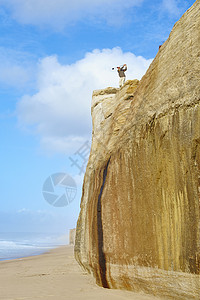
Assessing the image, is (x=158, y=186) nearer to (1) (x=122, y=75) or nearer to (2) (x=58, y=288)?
(2) (x=58, y=288)

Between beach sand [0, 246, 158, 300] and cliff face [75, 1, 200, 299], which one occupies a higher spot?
cliff face [75, 1, 200, 299]

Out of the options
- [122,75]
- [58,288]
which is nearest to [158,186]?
[58,288]

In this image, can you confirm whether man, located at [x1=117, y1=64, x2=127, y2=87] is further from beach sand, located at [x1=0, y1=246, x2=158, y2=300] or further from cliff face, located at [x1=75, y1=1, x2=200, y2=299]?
beach sand, located at [x1=0, y1=246, x2=158, y2=300]

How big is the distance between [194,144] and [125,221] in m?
2.12

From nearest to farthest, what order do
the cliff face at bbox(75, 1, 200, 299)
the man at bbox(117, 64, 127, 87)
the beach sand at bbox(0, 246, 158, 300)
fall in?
1. the cliff face at bbox(75, 1, 200, 299)
2. the beach sand at bbox(0, 246, 158, 300)
3. the man at bbox(117, 64, 127, 87)

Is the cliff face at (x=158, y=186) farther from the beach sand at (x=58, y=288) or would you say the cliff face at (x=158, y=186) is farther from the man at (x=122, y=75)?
the man at (x=122, y=75)

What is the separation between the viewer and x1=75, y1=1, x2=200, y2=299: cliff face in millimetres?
4172

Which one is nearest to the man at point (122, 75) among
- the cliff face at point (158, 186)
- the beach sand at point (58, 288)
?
the cliff face at point (158, 186)

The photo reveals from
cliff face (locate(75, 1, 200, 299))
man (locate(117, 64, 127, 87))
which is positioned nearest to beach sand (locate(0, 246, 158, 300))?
cliff face (locate(75, 1, 200, 299))

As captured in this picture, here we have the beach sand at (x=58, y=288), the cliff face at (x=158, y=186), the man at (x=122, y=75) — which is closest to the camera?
the cliff face at (x=158, y=186)

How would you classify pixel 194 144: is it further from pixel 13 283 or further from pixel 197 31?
pixel 13 283

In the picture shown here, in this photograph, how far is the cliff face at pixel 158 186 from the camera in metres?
4.17

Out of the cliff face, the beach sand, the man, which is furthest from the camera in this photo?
the man

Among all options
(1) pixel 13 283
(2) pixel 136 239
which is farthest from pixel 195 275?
(1) pixel 13 283
